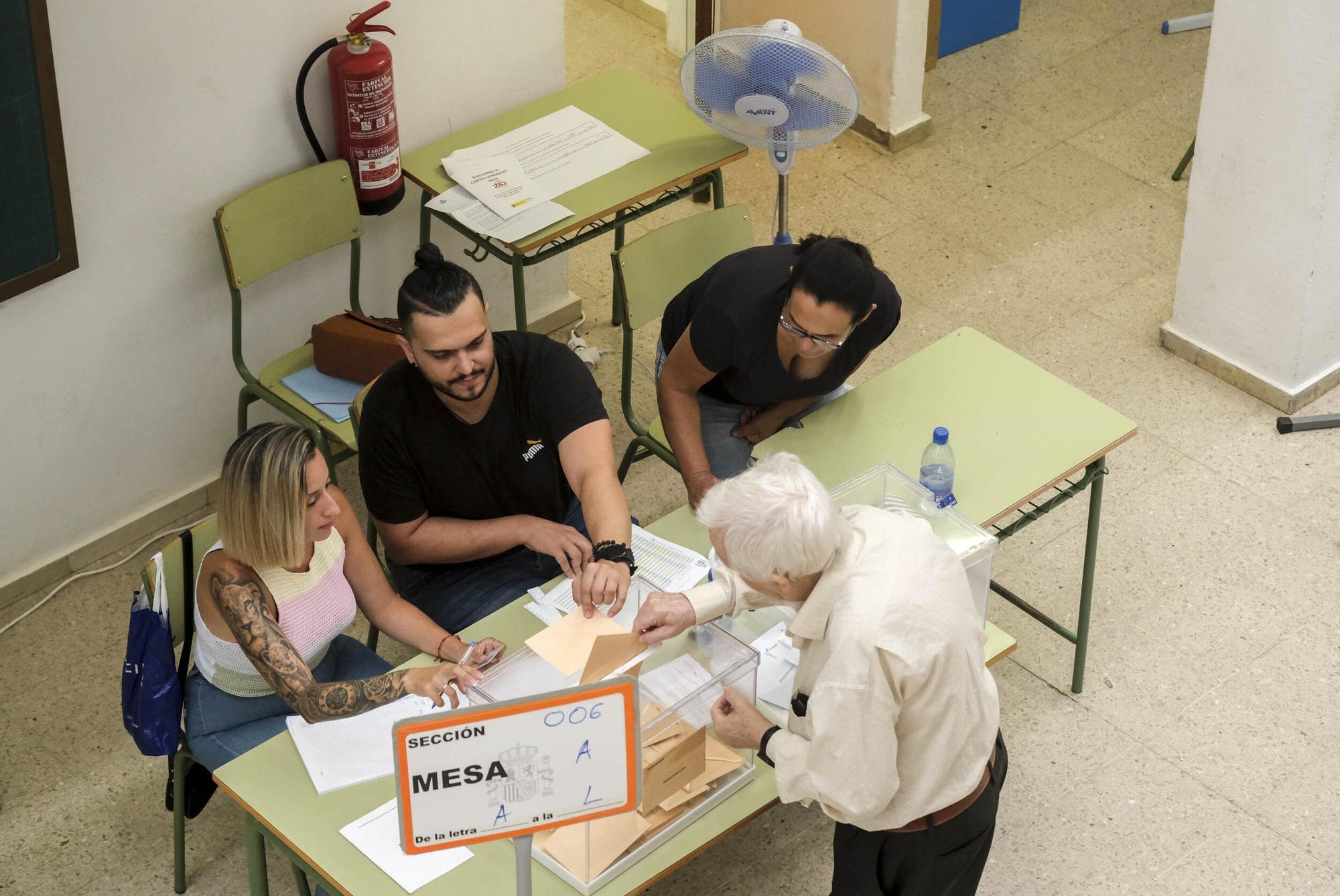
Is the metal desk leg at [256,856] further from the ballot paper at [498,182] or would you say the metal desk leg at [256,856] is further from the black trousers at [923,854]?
the ballot paper at [498,182]

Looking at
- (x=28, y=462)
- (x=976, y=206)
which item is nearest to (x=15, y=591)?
(x=28, y=462)

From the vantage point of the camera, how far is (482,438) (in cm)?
350

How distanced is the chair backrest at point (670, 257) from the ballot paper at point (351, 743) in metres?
1.58

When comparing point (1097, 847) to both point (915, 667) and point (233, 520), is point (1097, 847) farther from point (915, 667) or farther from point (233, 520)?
point (233, 520)

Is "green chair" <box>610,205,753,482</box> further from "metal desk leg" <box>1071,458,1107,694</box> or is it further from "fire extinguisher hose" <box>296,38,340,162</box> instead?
"metal desk leg" <box>1071,458,1107,694</box>

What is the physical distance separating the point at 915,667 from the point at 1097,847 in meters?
1.61

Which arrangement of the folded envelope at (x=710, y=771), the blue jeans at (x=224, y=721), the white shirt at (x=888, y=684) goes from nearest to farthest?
the white shirt at (x=888, y=684), the folded envelope at (x=710, y=771), the blue jeans at (x=224, y=721)

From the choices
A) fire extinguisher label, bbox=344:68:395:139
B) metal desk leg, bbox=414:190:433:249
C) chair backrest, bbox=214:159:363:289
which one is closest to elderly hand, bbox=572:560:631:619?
chair backrest, bbox=214:159:363:289

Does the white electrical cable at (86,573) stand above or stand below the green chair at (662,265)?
below

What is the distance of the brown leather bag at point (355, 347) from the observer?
4.29m

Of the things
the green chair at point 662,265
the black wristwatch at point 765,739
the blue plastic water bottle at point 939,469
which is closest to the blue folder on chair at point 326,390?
the green chair at point 662,265

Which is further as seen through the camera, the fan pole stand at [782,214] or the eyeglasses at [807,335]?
the fan pole stand at [782,214]

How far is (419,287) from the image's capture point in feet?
10.7

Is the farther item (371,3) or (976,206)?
(976,206)
